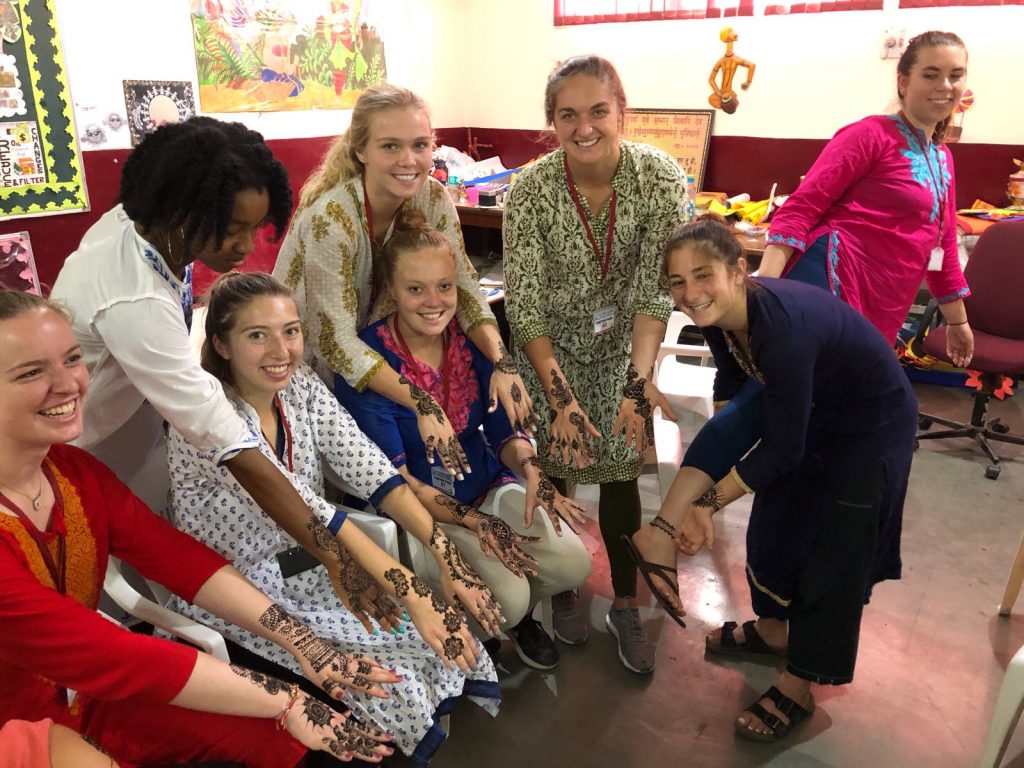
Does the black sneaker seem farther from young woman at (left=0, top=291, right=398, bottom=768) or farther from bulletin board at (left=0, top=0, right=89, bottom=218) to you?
bulletin board at (left=0, top=0, right=89, bottom=218)

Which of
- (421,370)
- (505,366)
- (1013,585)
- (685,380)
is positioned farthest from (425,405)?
(1013,585)

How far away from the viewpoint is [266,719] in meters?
1.29

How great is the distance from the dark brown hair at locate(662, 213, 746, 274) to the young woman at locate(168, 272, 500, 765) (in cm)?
84

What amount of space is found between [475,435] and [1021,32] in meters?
3.56

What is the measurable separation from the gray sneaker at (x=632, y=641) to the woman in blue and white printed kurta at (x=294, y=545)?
595mm

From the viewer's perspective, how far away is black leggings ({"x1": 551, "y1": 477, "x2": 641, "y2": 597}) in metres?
2.12

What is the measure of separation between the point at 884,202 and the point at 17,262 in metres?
3.13

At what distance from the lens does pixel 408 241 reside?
1.79 meters

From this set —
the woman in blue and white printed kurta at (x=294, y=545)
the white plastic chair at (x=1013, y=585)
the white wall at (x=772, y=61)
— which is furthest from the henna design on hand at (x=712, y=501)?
the white wall at (x=772, y=61)

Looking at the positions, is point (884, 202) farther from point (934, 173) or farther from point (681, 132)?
point (681, 132)

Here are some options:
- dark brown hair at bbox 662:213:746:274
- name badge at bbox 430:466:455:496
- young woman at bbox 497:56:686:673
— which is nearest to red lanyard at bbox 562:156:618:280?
young woman at bbox 497:56:686:673

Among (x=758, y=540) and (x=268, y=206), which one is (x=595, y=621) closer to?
(x=758, y=540)

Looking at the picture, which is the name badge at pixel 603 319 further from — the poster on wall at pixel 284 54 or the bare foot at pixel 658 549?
the poster on wall at pixel 284 54

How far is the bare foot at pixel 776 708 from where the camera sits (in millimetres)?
1860
